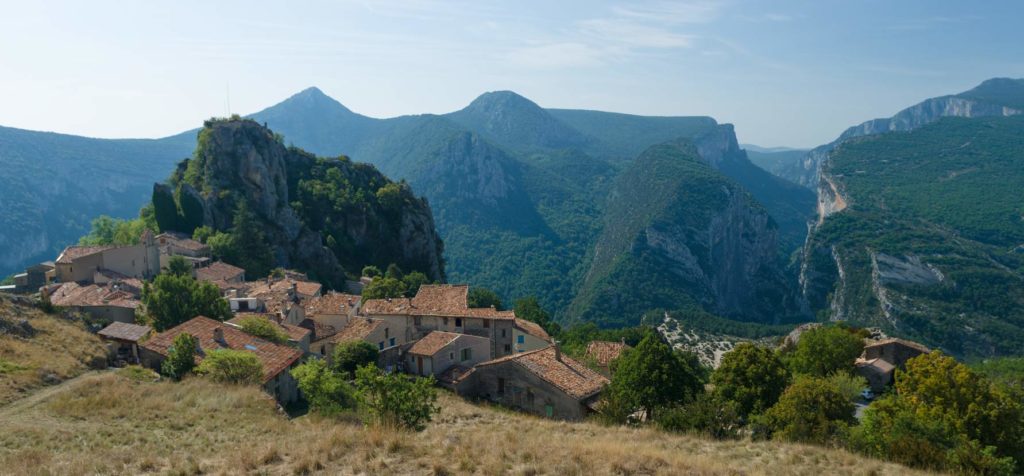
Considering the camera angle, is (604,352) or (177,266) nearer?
(604,352)

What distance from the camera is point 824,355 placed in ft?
143

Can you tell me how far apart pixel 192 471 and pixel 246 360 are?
1247 cm

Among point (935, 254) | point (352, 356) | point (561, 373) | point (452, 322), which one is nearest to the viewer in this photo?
point (561, 373)

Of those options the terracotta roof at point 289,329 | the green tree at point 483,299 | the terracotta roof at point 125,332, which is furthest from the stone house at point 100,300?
the green tree at point 483,299

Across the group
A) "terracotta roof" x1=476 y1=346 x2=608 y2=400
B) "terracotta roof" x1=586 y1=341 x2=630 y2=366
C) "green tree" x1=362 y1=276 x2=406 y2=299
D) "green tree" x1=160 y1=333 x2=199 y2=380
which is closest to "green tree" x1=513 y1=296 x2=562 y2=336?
"terracotta roof" x1=586 y1=341 x2=630 y2=366

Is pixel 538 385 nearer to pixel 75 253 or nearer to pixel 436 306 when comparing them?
pixel 436 306

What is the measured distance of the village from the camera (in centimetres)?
3023

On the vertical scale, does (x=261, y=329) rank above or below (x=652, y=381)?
above

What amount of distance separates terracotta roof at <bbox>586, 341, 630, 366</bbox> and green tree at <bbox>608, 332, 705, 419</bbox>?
12.9 metres

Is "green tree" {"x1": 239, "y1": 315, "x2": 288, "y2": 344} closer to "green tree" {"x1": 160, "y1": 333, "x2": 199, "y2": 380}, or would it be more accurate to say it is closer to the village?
the village

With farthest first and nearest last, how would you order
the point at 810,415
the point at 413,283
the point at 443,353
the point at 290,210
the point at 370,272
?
the point at 290,210 < the point at 370,272 < the point at 413,283 < the point at 443,353 < the point at 810,415

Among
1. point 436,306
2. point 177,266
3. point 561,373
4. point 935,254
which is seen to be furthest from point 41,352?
point 935,254

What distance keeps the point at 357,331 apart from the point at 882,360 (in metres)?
38.3

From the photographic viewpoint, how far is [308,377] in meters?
25.5
